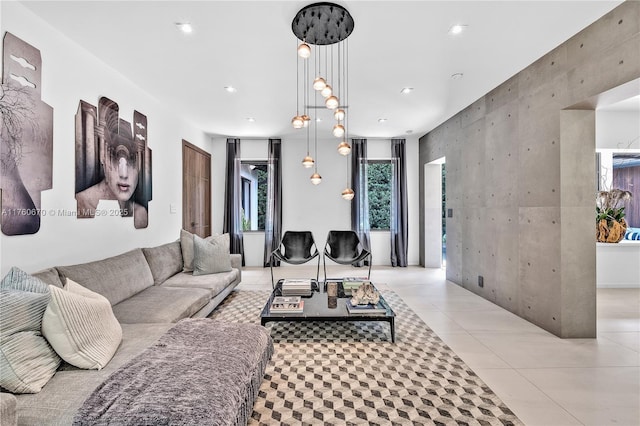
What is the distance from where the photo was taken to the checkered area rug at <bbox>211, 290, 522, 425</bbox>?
178cm

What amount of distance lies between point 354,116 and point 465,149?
1747 mm

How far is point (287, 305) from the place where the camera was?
282 cm

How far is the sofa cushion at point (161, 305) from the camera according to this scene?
7.83ft

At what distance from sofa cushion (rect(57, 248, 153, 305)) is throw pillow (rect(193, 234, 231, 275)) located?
0.64 metres

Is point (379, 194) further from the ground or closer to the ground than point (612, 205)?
further from the ground

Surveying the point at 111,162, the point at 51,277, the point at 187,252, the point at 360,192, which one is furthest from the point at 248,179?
the point at 51,277

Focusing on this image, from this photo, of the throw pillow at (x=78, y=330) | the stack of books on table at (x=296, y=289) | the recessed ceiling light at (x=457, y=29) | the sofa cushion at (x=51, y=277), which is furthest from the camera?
the stack of books on table at (x=296, y=289)

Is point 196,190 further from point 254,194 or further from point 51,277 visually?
point 51,277

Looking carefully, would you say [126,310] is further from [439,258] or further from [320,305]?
[439,258]

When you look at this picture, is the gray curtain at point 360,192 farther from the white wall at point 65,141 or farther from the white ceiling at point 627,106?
the white wall at point 65,141

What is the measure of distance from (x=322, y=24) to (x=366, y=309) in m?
2.35

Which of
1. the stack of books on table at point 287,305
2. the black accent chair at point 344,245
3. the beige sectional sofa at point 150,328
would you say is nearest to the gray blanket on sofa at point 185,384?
the beige sectional sofa at point 150,328

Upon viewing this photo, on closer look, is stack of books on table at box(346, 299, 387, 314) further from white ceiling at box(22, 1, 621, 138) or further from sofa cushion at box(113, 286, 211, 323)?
white ceiling at box(22, 1, 621, 138)

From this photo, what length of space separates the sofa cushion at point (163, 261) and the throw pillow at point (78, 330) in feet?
5.66
